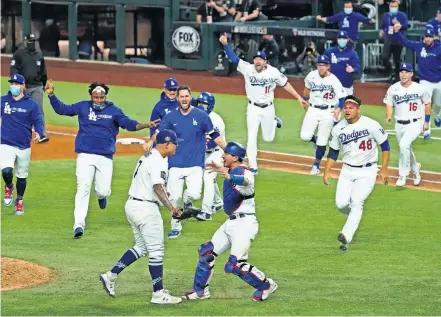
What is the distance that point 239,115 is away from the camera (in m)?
30.4

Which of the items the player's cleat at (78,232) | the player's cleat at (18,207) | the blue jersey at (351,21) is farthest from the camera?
the blue jersey at (351,21)

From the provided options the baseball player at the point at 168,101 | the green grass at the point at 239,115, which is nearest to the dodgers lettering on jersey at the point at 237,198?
the baseball player at the point at 168,101

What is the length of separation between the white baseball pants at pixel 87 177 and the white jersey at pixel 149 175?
139 inches

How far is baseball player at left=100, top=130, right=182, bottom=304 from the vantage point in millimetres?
14008

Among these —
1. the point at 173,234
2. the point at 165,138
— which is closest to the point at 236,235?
the point at 165,138

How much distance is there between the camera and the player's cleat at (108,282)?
47.3ft

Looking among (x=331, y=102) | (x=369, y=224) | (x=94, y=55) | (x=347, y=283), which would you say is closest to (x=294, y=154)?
(x=331, y=102)

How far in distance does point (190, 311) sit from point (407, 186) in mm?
8918

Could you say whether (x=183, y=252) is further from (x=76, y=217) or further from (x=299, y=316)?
(x=299, y=316)

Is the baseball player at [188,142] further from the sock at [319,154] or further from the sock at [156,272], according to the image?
the sock at [319,154]

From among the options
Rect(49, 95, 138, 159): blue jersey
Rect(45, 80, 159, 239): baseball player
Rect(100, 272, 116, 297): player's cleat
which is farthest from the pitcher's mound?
Rect(49, 95, 138, 159): blue jersey

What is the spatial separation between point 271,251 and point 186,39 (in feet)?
64.6

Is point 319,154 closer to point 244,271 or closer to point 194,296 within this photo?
point 194,296

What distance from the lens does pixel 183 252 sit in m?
17.1
